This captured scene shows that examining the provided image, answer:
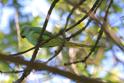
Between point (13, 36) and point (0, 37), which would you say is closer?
point (0, 37)

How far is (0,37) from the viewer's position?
7.35 m

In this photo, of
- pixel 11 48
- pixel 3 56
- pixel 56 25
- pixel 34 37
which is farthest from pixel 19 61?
pixel 11 48

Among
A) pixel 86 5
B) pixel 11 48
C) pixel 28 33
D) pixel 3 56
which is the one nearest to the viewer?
pixel 3 56

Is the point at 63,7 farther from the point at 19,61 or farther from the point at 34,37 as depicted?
A: the point at 19,61

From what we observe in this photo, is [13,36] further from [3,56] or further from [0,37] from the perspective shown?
[3,56]

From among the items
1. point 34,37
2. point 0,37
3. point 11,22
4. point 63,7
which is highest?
point 11,22

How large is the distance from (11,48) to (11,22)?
1.28 meters

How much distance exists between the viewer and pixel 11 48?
7.28 metres

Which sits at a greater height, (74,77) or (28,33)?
(28,33)

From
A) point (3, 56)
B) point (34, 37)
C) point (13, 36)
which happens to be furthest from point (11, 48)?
point (3, 56)

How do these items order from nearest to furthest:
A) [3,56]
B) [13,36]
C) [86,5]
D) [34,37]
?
[3,56] → [34,37] → [86,5] → [13,36]

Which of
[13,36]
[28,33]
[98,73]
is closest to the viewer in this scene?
[28,33]

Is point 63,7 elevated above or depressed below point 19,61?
above

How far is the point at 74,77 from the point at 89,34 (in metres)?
4.20
